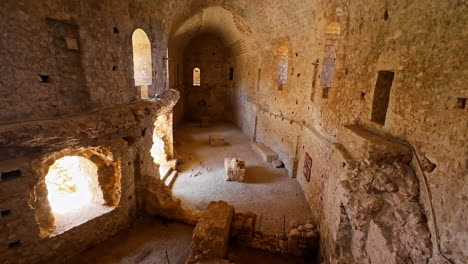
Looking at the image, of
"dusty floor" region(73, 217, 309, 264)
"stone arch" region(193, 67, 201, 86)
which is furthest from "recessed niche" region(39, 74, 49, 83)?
"stone arch" region(193, 67, 201, 86)

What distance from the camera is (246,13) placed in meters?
10.9

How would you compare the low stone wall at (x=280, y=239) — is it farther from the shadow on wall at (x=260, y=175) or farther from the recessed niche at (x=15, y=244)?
the recessed niche at (x=15, y=244)

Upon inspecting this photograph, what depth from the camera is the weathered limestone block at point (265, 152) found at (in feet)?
35.0

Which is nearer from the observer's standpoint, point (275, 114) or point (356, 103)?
point (356, 103)

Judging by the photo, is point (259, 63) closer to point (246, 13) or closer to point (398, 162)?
point (246, 13)

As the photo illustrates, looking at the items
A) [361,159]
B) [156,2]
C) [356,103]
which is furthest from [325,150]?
[156,2]

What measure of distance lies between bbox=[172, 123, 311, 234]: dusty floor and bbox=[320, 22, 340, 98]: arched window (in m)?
3.60

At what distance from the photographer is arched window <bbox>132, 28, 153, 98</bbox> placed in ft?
24.4

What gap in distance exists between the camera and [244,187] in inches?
339

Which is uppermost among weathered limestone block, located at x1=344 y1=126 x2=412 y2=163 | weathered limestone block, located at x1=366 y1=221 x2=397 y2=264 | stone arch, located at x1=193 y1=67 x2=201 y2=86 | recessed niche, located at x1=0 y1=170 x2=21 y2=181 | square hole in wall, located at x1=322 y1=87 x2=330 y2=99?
stone arch, located at x1=193 y1=67 x2=201 y2=86

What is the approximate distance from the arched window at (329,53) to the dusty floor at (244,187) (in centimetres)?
360

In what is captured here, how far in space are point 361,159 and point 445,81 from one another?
1508 mm

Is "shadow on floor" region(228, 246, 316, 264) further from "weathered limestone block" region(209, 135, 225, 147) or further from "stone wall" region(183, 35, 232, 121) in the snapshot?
"stone wall" region(183, 35, 232, 121)

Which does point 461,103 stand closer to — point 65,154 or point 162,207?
point 162,207
